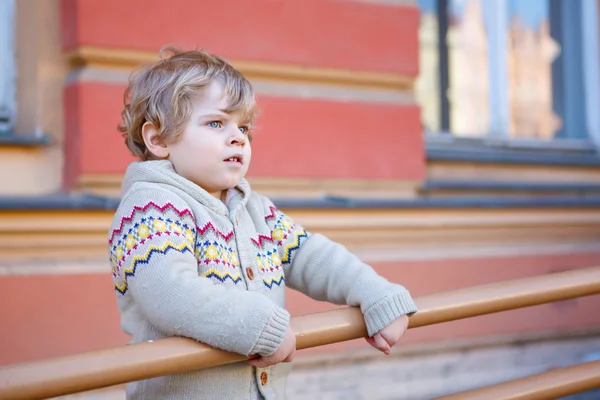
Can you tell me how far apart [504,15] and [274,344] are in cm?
327

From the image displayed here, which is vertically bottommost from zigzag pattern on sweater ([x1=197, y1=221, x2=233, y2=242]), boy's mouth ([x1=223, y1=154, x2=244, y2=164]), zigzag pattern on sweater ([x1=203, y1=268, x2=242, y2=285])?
zigzag pattern on sweater ([x1=203, y1=268, x2=242, y2=285])

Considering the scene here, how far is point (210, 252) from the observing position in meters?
1.41

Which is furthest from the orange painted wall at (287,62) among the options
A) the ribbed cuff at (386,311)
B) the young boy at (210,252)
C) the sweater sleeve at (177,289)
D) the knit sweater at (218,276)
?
the ribbed cuff at (386,311)

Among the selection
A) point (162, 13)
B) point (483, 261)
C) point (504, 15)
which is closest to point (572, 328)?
point (483, 261)

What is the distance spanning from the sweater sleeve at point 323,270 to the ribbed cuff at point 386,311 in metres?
0.02

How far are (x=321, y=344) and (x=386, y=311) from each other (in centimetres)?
16

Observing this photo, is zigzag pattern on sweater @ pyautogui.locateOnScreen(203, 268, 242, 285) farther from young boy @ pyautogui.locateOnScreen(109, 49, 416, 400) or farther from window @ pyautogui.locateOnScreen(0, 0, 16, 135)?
window @ pyautogui.locateOnScreen(0, 0, 16, 135)

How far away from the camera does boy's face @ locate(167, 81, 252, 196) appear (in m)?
1.47

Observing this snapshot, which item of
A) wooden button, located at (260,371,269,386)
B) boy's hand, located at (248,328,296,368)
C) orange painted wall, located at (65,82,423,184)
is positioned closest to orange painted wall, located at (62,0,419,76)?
orange painted wall, located at (65,82,423,184)

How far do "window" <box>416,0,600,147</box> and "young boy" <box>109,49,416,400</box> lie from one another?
2417 millimetres

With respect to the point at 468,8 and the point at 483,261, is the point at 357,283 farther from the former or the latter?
the point at 468,8

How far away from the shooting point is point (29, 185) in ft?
8.86

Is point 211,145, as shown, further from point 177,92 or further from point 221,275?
point 221,275

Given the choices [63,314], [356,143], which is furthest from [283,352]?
[356,143]
